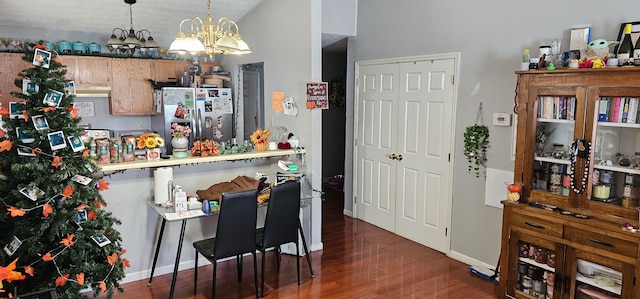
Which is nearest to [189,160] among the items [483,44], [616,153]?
[483,44]

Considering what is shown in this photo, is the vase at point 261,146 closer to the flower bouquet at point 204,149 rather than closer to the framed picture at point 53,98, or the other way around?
the flower bouquet at point 204,149

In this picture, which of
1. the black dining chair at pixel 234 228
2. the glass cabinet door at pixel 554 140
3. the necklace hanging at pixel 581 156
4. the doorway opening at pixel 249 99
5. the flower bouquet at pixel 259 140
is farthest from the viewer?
the doorway opening at pixel 249 99

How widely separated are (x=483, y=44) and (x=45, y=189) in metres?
3.62

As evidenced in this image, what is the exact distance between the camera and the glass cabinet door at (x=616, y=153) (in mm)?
2867

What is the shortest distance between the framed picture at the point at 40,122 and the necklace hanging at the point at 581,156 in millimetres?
3434

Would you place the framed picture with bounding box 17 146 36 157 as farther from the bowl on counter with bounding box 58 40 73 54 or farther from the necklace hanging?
the necklace hanging

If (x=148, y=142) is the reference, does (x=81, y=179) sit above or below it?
below

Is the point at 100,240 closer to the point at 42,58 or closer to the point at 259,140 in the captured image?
the point at 42,58

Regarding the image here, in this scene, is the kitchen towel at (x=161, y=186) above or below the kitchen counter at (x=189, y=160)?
below

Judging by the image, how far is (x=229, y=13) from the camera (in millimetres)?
5520

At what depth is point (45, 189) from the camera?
2.64 m

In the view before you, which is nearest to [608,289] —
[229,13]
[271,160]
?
[271,160]

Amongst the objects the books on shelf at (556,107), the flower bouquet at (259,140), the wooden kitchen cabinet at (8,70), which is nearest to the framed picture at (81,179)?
the flower bouquet at (259,140)

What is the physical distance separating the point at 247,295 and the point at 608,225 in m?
2.65
